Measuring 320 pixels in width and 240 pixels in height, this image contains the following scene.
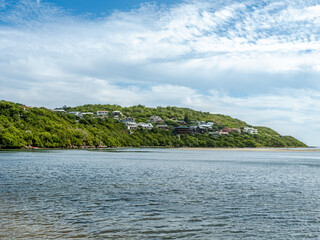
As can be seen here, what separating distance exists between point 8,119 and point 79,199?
484 feet

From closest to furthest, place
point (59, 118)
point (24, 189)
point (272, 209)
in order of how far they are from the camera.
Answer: point (272, 209)
point (24, 189)
point (59, 118)

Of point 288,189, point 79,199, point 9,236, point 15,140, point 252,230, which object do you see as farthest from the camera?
point 15,140

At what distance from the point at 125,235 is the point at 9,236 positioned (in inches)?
198

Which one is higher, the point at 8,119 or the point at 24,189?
the point at 8,119

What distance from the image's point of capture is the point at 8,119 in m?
159

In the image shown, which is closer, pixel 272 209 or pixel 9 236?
pixel 9 236

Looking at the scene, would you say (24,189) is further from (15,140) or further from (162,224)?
(15,140)

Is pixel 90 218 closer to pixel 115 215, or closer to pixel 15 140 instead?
pixel 115 215

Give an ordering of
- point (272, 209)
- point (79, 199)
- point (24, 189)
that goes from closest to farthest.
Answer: point (272, 209) < point (79, 199) < point (24, 189)

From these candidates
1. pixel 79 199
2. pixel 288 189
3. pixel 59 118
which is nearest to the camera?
pixel 79 199

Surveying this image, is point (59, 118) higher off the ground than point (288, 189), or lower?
higher

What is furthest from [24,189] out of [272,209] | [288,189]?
[288,189]

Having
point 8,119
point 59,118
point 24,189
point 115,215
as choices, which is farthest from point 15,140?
point 115,215

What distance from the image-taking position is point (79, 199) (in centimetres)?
2542
